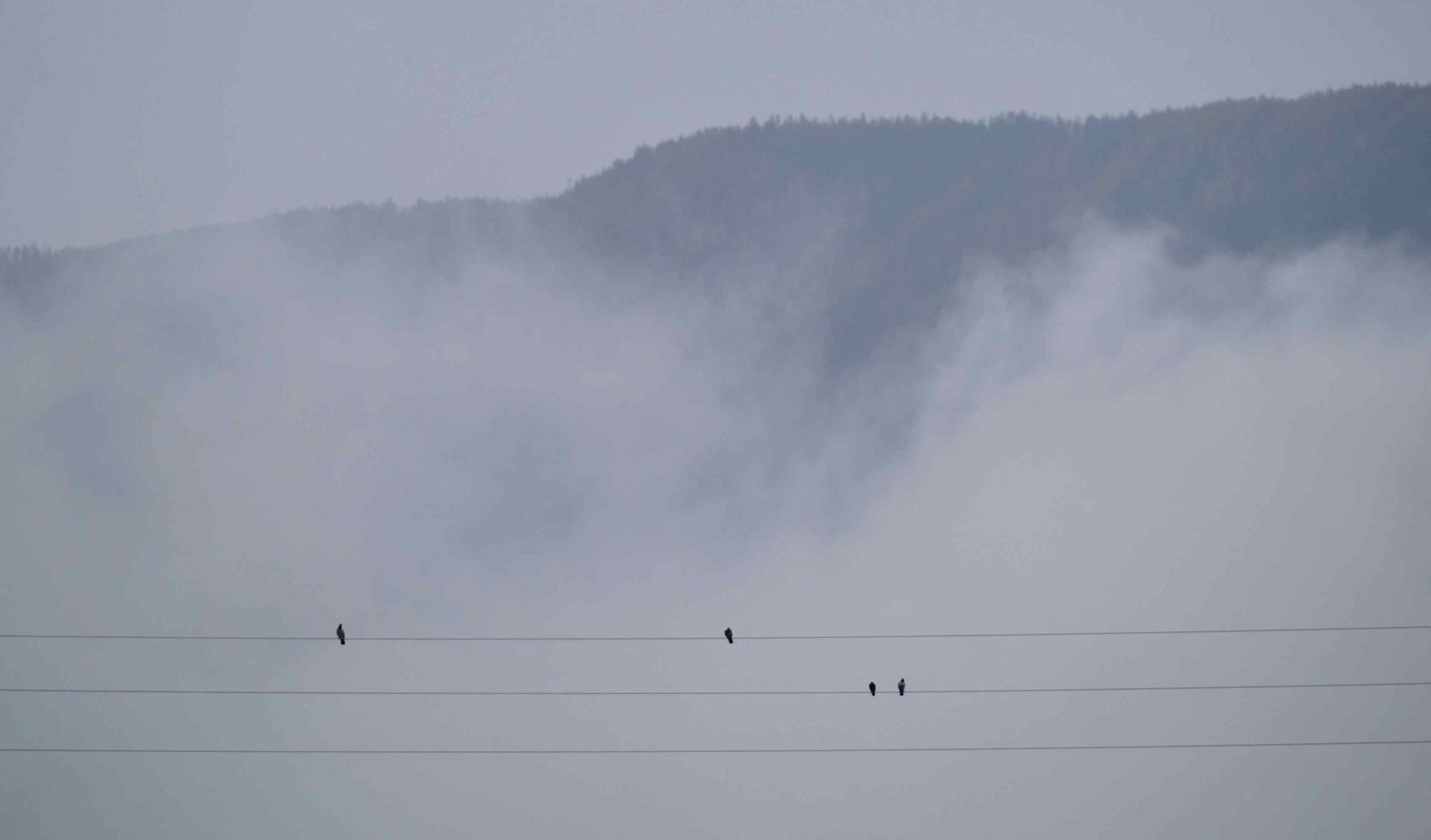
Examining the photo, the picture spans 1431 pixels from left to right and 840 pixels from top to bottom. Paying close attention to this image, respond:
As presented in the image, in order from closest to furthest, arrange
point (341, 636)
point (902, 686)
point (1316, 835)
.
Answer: point (341, 636) → point (902, 686) → point (1316, 835)

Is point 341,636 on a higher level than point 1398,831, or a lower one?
lower

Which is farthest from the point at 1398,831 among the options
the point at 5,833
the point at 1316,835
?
the point at 5,833

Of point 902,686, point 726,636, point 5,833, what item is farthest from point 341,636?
point 5,833

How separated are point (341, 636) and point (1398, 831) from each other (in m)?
188

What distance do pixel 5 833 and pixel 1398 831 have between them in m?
163

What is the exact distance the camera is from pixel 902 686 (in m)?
40.3

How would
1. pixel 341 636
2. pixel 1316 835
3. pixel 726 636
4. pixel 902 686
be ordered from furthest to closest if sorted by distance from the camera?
pixel 1316 835 < pixel 726 636 < pixel 902 686 < pixel 341 636

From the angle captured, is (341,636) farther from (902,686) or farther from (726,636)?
(902,686)

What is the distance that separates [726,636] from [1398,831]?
179194 mm

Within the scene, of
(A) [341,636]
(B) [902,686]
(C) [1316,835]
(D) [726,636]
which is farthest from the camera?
(C) [1316,835]

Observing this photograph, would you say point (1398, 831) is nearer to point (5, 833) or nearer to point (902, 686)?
point (5, 833)

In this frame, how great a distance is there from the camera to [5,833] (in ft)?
652

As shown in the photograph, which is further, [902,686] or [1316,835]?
[1316,835]

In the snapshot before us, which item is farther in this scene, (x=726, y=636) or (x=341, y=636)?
(x=726, y=636)
